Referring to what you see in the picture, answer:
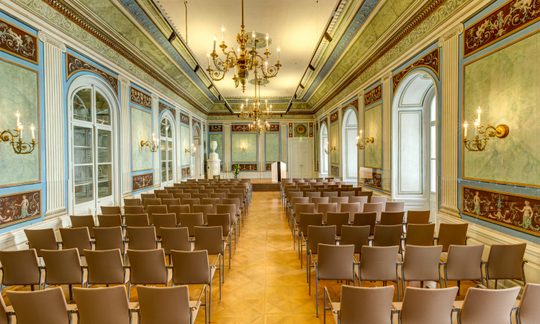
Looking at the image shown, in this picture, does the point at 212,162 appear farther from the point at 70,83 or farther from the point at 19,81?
the point at 19,81

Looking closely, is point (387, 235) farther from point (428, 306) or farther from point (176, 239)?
point (176, 239)

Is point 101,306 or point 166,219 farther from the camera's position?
point 166,219

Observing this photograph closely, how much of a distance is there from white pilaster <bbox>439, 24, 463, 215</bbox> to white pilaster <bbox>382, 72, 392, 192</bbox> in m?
2.14

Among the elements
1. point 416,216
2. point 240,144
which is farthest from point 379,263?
point 240,144

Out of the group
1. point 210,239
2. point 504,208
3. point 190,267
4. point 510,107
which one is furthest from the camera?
point 210,239

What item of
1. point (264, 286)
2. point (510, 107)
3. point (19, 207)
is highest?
point (510, 107)

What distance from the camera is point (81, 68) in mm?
6105

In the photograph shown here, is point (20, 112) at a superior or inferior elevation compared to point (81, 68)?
inferior

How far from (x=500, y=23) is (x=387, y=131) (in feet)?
12.9

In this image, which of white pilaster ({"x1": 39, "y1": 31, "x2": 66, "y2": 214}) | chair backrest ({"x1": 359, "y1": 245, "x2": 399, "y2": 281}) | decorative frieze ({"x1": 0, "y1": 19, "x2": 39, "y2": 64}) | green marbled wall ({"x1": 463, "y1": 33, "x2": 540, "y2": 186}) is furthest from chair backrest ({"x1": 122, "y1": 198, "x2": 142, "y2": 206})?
green marbled wall ({"x1": 463, "y1": 33, "x2": 540, "y2": 186})

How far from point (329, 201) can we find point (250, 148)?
41.6ft

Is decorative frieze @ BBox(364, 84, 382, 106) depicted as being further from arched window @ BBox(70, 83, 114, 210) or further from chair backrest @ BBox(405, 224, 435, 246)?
arched window @ BBox(70, 83, 114, 210)

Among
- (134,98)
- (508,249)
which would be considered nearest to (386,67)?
(508,249)

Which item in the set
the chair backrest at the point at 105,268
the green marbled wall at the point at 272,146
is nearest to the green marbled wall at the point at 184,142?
the green marbled wall at the point at 272,146
